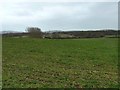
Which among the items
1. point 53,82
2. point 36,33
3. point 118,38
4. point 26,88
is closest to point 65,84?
point 53,82

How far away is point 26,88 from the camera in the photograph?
9.20m

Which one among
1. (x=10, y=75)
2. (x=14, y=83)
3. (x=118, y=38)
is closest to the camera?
(x=14, y=83)

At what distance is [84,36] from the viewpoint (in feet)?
208

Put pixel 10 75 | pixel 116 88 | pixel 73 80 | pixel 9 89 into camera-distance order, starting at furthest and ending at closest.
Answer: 1. pixel 10 75
2. pixel 73 80
3. pixel 116 88
4. pixel 9 89

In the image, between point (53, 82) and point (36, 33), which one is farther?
point (36, 33)

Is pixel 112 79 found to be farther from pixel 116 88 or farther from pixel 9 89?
pixel 9 89

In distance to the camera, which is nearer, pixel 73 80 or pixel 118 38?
pixel 73 80

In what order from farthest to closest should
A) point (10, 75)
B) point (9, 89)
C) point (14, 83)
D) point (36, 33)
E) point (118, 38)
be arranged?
1. point (36, 33)
2. point (118, 38)
3. point (10, 75)
4. point (14, 83)
5. point (9, 89)

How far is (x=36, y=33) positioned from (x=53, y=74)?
194 ft

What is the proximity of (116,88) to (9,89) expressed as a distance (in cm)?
321

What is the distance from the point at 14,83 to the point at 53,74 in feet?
9.32

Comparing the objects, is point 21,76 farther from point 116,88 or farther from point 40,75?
point 116,88

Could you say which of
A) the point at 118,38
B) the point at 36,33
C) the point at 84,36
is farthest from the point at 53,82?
the point at 36,33

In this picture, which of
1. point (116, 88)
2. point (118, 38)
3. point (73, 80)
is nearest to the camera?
point (116, 88)
